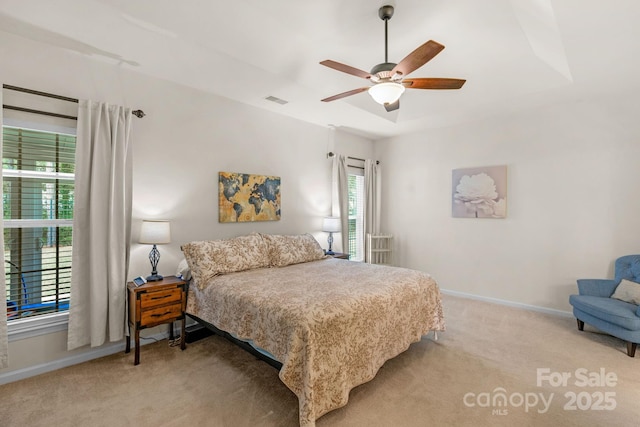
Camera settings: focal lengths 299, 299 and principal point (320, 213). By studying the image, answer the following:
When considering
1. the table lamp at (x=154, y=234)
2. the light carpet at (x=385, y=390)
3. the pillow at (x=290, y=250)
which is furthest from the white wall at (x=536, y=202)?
the table lamp at (x=154, y=234)

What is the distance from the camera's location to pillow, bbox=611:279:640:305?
3.11 metres

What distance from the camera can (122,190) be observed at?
9.62 feet

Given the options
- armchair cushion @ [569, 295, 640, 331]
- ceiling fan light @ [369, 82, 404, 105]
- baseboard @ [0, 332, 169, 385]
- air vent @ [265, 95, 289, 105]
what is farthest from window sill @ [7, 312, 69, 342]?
armchair cushion @ [569, 295, 640, 331]

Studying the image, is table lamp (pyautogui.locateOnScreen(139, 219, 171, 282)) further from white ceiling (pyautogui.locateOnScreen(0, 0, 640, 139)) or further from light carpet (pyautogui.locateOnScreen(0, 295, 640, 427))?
white ceiling (pyautogui.locateOnScreen(0, 0, 640, 139))

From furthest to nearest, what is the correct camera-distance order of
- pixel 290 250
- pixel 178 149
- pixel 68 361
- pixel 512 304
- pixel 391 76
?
pixel 512 304, pixel 290 250, pixel 178 149, pixel 68 361, pixel 391 76

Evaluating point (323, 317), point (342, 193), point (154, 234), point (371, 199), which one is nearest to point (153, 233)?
point (154, 234)

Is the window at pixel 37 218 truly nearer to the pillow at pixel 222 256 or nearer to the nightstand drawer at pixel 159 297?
the nightstand drawer at pixel 159 297

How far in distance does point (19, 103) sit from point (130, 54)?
980mm

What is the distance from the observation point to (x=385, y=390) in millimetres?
2334

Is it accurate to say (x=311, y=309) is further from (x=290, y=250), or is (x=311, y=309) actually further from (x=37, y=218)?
(x=37, y=218)

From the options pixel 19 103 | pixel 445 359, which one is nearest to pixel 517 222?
pixel 445 359

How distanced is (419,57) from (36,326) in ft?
12.3

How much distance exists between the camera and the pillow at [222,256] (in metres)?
2.99

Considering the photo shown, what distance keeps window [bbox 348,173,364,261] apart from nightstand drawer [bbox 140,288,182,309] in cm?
340
